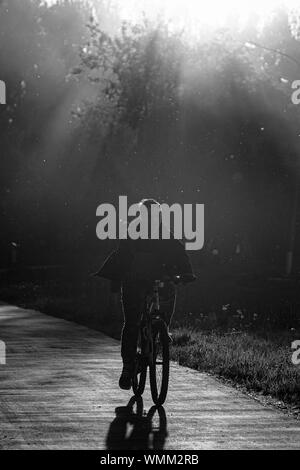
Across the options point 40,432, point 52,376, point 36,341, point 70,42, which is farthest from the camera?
point 70,42

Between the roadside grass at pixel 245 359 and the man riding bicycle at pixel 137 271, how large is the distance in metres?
1.32

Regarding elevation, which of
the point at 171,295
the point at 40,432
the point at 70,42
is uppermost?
the point at 70,42

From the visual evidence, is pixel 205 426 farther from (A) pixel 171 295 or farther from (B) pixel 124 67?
(B) pixel 124 67

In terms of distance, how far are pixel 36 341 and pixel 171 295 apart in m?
5.85

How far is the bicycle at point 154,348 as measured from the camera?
9273 millimetres

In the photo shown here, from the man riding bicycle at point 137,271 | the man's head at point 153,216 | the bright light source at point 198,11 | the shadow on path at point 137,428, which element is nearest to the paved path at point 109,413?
the shadow on path at point 137,428

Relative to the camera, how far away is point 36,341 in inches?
615

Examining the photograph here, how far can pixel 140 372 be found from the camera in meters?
9.91

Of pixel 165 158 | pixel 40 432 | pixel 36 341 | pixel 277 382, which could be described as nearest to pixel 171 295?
pixel 277 382

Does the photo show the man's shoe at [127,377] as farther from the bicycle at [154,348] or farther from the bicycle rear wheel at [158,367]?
the bicycle rear wheel at [158,367]

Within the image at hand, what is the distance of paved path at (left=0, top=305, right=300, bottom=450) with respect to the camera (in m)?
7.66

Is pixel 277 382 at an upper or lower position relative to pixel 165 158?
lower

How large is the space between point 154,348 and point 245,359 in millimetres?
3312

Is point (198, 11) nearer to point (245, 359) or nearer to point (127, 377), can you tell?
point (245, 359)
